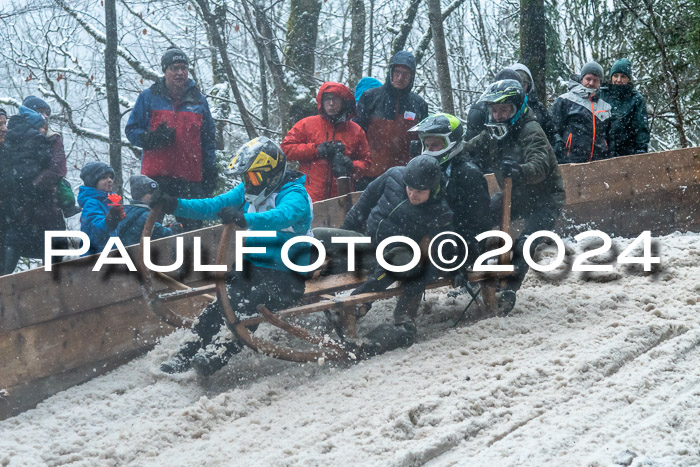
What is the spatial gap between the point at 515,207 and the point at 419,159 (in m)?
1.28

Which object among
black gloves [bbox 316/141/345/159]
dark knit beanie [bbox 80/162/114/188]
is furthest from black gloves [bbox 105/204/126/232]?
black gloves [bbox 316/141/345/159]

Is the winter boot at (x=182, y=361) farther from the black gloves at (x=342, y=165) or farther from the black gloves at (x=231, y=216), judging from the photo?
the black gloves at (x=342, y=165)

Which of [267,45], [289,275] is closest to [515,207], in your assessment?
[289,275]

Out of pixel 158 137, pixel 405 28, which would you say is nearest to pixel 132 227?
pixel 158 137

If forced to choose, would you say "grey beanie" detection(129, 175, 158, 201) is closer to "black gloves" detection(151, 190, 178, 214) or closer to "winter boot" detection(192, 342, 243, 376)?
"black gloves" detection(151, 190, 178, 214)

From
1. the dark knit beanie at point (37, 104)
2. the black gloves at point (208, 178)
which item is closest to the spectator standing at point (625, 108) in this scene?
the black gloves at point (208, 178)

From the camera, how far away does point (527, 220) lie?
648cm

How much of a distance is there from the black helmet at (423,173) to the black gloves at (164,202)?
1648 millimetres

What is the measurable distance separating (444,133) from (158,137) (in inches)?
99.5

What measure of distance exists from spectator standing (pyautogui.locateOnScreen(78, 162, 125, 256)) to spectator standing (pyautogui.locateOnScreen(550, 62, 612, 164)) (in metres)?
4.42

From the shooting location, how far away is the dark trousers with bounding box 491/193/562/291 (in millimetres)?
6117

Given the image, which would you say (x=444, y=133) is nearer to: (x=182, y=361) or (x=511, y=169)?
(x=511, y=169)

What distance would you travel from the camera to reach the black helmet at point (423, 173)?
552 centimetres

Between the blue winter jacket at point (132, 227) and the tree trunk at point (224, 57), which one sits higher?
the tree trunk at point (224, 57)
